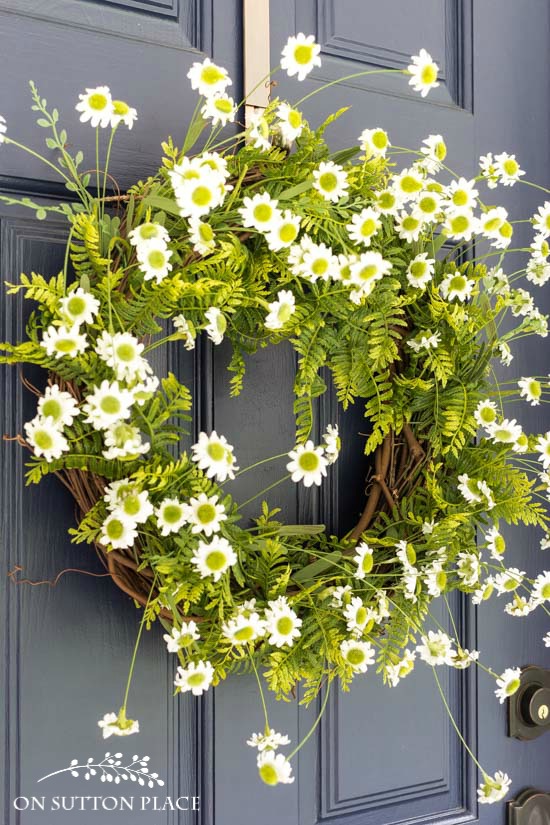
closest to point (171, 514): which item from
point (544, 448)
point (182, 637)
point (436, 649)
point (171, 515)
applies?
point (171, 515)

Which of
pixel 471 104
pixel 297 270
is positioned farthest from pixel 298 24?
pixel 297 270

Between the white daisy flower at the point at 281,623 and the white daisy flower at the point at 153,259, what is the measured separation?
1.16 ft

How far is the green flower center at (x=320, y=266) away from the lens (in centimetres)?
83

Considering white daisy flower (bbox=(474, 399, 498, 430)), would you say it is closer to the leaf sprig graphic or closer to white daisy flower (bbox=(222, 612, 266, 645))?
white daisy flower (bbox=(222, 612, 266, 645))

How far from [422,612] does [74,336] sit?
0.52 m

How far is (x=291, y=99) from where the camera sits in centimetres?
106

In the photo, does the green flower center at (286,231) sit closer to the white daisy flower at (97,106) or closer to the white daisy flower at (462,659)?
the white daisy flower at (97,106)

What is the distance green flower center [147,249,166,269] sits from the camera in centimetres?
77

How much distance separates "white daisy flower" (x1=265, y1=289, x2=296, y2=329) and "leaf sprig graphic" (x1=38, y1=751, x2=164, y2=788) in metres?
0.54

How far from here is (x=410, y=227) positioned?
919mm

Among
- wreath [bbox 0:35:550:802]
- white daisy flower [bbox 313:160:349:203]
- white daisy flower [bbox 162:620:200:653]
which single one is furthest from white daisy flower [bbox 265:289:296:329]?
white daisy flower [bbox 162:620:200:653]

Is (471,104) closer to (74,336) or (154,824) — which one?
(74,336)

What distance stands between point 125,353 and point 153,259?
94 mm

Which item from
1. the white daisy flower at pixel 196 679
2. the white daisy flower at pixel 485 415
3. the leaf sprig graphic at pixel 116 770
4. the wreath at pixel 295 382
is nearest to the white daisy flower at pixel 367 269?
the wreath at pixel 295 382
